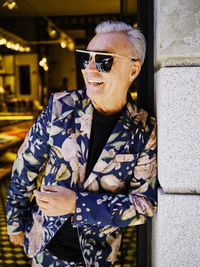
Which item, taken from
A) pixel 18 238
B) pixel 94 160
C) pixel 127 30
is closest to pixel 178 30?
pixel 127 30

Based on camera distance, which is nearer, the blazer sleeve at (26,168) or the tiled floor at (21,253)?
the blazer sleeve at (26,168)

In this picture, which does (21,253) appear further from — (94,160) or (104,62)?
(104,62)

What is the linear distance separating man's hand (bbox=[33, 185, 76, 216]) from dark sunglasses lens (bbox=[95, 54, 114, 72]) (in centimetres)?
50

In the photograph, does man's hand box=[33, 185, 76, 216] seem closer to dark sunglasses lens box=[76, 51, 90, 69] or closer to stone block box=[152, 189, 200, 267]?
stone block box=[152, 189, 200, 267]

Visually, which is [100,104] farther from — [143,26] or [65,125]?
[143,26]

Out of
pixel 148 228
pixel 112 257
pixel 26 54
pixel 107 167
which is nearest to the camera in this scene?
pixel 107 167

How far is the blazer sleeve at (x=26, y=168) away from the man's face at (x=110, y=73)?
0.21 metres

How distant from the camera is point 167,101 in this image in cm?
106

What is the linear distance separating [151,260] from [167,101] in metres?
0.79

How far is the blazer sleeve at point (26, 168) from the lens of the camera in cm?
123

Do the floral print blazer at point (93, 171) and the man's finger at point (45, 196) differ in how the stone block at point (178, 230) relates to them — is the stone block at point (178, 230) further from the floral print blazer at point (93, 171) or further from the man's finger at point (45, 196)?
the man's finger at point (45, 196)

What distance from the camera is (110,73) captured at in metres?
1.14

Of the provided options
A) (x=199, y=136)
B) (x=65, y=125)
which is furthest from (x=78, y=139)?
(x=199, y=136)

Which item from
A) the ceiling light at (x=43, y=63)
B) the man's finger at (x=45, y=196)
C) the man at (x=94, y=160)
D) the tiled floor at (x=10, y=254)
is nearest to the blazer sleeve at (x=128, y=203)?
the man at (x=94, y=160)
